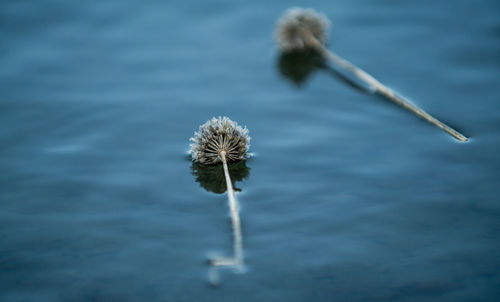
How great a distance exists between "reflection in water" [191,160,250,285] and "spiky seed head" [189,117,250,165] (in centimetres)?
7

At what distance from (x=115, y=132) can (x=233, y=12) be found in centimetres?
229

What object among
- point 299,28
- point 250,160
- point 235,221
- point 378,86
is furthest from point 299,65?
point 235,221

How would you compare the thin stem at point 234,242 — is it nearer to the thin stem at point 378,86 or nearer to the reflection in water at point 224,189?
the reflection in water at point 224,189

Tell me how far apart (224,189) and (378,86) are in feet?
5.67

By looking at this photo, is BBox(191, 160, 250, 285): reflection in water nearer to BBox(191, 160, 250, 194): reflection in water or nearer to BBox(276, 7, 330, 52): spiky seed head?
BBox(191, 160, 250, 194): reflection in water

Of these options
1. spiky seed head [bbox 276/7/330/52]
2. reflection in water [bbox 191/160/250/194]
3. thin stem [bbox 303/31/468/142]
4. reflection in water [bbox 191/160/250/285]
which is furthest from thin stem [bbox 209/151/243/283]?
spiky seed head [bbox 276/7/330/52]

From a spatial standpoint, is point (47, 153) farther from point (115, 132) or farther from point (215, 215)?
point (215, 215)

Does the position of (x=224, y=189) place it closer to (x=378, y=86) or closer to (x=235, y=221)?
(x=235, y=221)

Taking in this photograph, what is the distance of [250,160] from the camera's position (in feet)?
12.9

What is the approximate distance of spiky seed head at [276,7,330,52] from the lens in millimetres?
5188

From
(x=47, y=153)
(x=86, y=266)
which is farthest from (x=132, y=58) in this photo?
(x=86, y=266)

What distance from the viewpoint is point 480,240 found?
313 centimetres

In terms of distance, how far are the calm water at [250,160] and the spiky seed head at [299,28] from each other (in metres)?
0.19

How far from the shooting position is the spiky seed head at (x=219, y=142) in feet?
12.1
